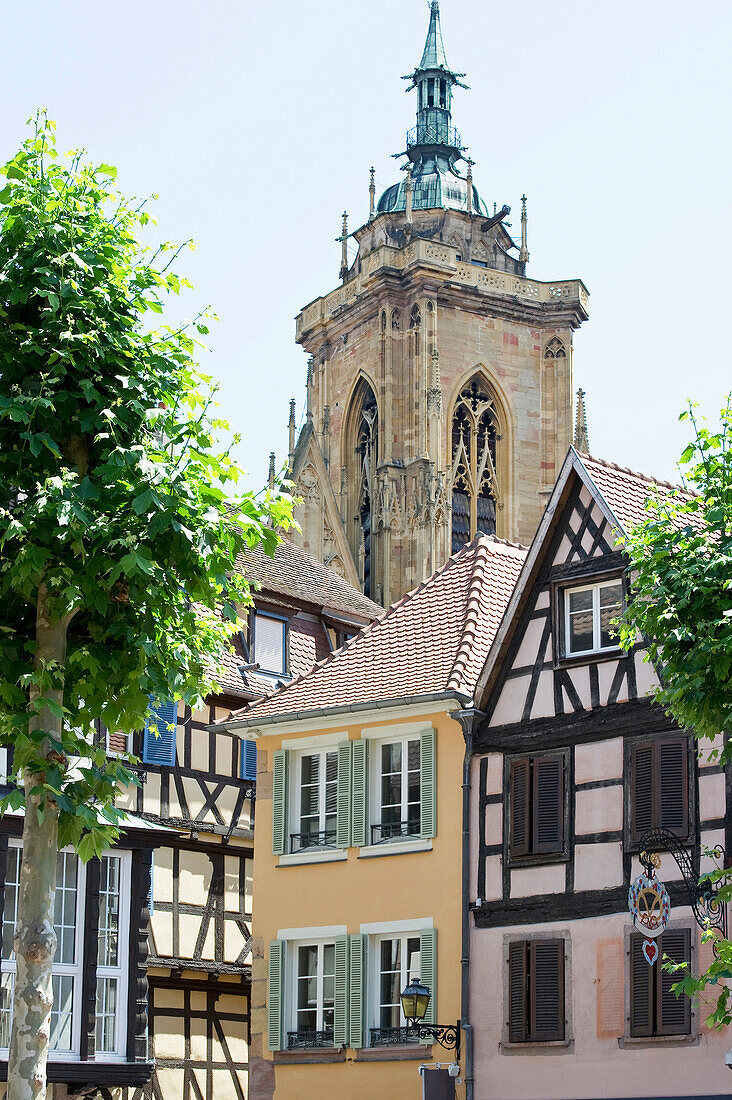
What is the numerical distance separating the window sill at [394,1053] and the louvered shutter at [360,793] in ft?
7.71

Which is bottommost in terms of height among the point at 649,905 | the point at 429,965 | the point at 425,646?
the point at 429,965

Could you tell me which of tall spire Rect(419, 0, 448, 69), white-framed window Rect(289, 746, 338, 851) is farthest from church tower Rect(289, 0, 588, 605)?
white-framed window Rect(289, 746, 338, 851)

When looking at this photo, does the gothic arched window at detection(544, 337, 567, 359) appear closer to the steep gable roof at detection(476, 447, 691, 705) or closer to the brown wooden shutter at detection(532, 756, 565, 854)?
the steep gable roof at detection(476, 447, 691, 705)

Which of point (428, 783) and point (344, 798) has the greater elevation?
point (428, 783)

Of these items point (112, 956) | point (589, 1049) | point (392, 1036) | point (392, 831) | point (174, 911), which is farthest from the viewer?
point (174, 911)

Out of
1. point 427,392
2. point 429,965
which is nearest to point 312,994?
point 429,965

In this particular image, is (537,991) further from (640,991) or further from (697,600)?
(697,600)

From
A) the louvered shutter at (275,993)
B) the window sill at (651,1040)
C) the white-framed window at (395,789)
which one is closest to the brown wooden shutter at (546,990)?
the window sill at (651,1040)

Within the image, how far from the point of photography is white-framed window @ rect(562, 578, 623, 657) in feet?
72.3

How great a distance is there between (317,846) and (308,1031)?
2.15m

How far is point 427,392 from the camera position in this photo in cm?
6197

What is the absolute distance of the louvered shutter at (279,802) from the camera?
24.1 metres

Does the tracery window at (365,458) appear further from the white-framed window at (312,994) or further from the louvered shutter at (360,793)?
the white-framed window at (312,994)

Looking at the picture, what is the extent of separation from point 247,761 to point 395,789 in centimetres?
498
